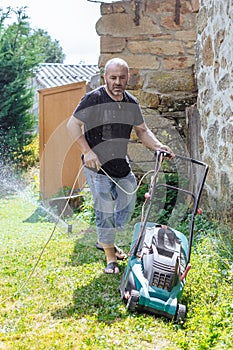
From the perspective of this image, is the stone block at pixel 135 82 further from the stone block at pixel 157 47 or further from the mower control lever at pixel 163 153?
the mower control lever at pixel 163 153

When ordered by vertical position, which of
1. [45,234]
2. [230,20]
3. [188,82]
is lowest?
[45,234]

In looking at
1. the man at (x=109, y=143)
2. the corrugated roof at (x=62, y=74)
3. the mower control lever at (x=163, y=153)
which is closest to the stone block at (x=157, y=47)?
→ the man at (x=109, y=143)

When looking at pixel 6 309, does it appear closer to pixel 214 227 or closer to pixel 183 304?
pixel 183 304

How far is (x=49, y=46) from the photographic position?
38.9m

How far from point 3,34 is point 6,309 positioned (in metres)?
9.19

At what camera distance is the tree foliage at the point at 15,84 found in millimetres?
10617

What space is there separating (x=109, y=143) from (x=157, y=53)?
9.36 feet

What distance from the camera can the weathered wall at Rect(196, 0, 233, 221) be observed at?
13.1ft

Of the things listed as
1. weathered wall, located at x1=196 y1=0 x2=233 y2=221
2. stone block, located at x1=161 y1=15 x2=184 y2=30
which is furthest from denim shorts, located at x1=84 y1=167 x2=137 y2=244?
stone block, located at x1=161 y1=15 x2=184 y2=30

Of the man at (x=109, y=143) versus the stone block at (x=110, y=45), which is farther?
the stone block at (x=110, y=45)

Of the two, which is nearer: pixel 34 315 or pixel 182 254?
pixel 34 315

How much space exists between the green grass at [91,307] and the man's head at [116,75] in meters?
1.33

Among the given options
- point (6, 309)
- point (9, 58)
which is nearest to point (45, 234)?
point (6, 309)

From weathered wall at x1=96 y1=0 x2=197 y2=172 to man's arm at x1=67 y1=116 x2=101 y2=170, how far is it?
271 centimetres
